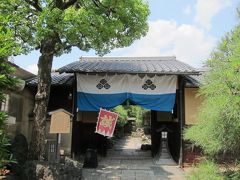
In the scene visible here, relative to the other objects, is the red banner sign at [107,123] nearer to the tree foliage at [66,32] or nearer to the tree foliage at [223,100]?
the tree foliage at [66,32]

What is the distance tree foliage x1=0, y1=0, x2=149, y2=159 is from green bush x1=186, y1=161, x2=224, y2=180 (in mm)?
5109

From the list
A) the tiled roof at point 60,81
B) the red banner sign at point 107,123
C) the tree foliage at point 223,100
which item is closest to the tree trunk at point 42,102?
the tiled roof at point 60,81

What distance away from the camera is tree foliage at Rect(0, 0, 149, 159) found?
9.44 m

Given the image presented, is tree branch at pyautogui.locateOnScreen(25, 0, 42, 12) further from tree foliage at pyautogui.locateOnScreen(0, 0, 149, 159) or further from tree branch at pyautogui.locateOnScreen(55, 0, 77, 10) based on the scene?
tree branch at pyautogui.locateOnScreen(55, 0, 77, 10)

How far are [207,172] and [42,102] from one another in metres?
6.17

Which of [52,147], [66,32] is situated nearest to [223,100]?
[66,32]

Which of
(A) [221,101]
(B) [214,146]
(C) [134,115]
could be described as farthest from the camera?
(C) [134,115]

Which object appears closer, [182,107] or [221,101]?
[221,101]

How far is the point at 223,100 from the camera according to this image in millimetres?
4781

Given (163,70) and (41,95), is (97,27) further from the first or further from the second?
(163,70)

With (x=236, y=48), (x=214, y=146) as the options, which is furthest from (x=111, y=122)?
(x=236, y=48)

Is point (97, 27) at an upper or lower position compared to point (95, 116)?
upper

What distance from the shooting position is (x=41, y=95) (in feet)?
33.0

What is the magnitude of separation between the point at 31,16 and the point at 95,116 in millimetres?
7460
